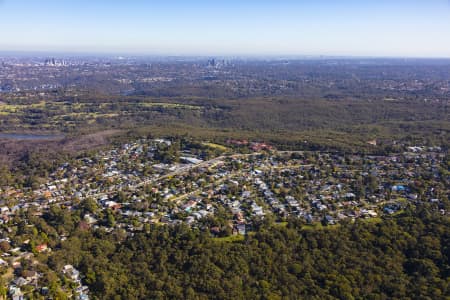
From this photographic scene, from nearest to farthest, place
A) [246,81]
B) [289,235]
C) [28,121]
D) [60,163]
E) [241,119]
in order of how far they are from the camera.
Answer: [289,235] < [60,163] < [28,121] < [241,119] < [246,81]

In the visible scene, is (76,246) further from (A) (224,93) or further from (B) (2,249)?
(A) (224,93)

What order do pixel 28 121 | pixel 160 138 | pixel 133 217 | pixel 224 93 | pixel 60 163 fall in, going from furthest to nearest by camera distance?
pixel 224 93 → pixel 28 121 → pixel 160 138 → pixel 60 163 → pixel 133 217

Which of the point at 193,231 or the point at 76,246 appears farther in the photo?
the point at 193,231

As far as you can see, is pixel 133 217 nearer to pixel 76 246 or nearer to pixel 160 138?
pixel 76 246

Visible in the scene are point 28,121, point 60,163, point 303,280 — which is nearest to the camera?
point 303,280

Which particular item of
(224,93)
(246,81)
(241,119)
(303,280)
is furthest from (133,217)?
(246,81)

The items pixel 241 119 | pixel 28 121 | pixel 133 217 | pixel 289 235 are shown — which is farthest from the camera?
pixel 241 119

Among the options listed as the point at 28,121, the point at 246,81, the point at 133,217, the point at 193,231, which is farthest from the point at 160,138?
the point at 246,81
